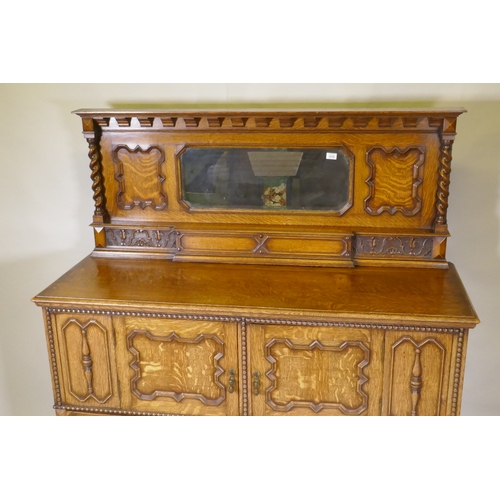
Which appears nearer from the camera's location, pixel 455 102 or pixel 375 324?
pixel 375 324

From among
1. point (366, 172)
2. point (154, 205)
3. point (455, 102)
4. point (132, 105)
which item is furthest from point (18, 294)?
point (455, 102)

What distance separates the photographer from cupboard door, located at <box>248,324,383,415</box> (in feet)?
6.46

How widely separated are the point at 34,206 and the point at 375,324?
1820 mm

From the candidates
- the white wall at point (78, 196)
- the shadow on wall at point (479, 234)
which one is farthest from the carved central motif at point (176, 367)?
the shadow on wall at point (479, 234)

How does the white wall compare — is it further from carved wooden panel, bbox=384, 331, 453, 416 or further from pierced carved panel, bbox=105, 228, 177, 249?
carved wooden panel, bbox=384, 331, 453, 416

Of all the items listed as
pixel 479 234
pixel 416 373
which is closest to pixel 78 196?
pixel 416 373

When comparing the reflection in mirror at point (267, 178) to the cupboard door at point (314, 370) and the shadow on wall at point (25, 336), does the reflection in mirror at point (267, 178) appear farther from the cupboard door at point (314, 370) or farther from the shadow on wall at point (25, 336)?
the shadow on wall at point (25, 336)

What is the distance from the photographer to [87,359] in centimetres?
214

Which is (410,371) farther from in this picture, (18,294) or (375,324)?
(18,294)

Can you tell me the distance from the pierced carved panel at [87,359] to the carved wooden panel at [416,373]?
3.50 ft

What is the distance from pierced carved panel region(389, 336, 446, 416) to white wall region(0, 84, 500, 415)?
2.51 ft

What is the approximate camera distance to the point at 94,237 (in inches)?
105

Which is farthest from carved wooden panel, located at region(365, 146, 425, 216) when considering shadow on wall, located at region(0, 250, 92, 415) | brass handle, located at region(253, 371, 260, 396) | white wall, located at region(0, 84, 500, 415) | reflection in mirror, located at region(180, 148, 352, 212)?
shadow on wall, located at region(0, 250, 92, 415)

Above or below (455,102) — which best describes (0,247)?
below
